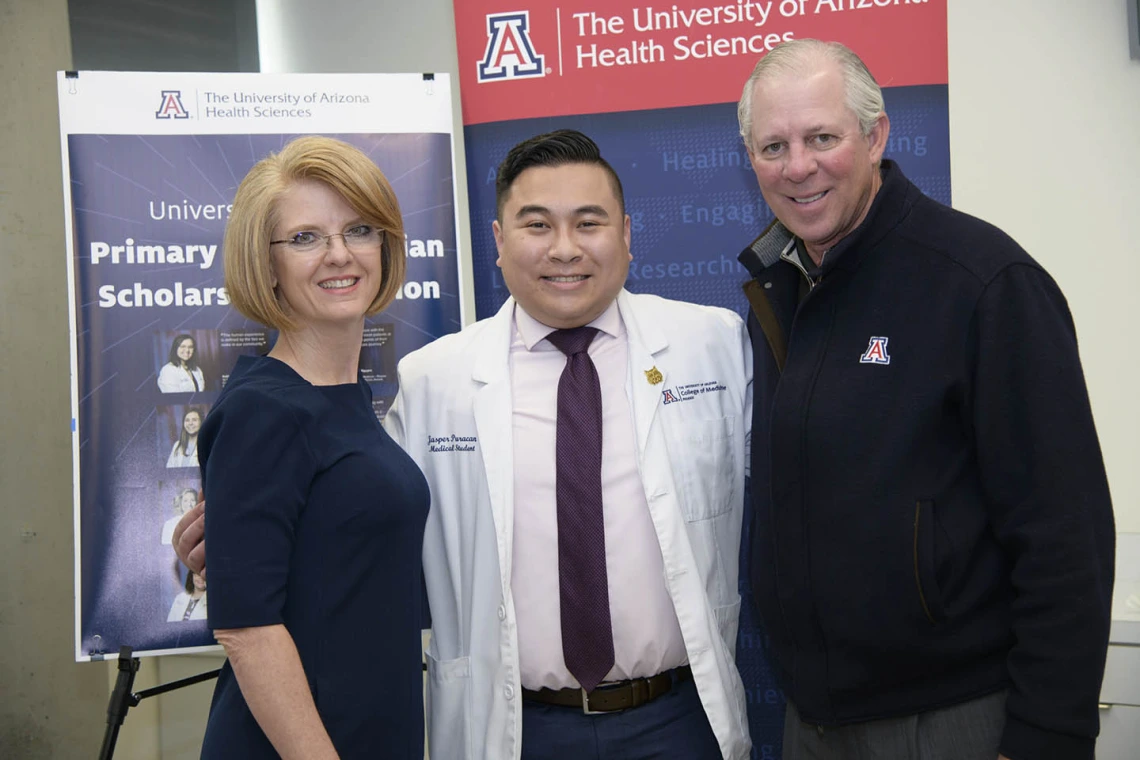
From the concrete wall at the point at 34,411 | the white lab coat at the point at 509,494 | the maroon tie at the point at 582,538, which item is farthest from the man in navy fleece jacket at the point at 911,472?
the concrete wall at the point at 34,411

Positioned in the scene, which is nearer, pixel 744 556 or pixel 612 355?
pixel 612 355

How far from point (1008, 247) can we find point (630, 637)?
1015 mm

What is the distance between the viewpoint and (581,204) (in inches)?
79.8

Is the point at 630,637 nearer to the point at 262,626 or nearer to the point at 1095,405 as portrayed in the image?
the point at 262,626

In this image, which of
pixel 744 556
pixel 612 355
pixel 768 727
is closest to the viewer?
pixel 612 355

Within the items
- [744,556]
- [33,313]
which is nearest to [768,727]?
[744,556]

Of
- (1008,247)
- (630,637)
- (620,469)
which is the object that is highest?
(1008,247)

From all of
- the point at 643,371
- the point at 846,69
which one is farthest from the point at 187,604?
the point at 846,69

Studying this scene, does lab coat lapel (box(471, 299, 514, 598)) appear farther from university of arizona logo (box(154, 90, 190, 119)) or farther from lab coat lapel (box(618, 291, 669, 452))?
university of arizona logo (box(154, 90, 190, 119))

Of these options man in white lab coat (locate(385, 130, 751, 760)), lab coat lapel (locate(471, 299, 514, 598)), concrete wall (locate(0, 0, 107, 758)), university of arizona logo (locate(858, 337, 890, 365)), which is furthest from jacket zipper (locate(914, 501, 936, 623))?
concrete wall (locate(0, 0, 107, 758))

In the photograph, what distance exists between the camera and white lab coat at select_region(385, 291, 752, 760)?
1938 millimetres

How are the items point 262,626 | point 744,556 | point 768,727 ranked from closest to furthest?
point 262,626
point 744,556
point 768,727

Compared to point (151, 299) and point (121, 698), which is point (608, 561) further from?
point (151, 299)

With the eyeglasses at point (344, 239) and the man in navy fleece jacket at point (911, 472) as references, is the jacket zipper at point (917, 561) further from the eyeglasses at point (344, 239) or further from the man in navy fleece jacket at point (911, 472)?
the eyeglasses at point (344, 239)
